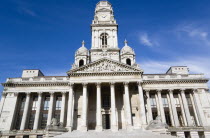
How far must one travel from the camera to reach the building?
33969mm

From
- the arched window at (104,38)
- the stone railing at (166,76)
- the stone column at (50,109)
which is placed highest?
the arched window at (104,38)

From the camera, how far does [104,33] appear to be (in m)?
48.2

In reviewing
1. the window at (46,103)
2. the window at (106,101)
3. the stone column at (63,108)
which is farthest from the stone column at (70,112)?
the window at (46,103)

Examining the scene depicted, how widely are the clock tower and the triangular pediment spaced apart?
6912 mm

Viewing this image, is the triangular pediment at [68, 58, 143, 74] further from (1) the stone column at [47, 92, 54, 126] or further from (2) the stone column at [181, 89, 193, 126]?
(2) the stone column at [181, 89, 193, 126]

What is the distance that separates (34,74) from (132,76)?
2649cm

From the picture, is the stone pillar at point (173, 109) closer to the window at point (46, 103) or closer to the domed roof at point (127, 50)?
the domed roof at point (127, 50)

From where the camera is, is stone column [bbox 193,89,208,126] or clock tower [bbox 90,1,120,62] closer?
stone column [bbox 193,89,208,126]

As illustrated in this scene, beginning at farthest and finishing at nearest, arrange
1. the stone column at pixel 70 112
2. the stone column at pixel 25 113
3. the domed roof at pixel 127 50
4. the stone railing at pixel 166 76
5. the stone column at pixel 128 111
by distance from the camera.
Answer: the domed roof at pixel 127 50 → the stone railing at pixel 166 76 → the stone column at pixel 25 113 → the stone column at pixel 70 112 → the stone column at pixel 128 111

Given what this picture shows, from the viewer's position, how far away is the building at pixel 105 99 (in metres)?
34.0

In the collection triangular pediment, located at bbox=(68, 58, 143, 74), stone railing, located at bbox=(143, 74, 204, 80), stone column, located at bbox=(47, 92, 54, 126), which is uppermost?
triangular pediment, located at bbox=(68, 58, 143, 74)

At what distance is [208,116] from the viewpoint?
35.7 meters

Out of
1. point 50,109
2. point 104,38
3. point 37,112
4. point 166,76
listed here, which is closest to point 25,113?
point 37,112

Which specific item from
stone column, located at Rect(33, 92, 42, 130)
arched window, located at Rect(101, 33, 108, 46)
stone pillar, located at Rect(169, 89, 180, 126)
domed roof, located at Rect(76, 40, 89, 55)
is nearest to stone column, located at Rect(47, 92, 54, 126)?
stone column, located at Rect(33, 92, 42, 130)
